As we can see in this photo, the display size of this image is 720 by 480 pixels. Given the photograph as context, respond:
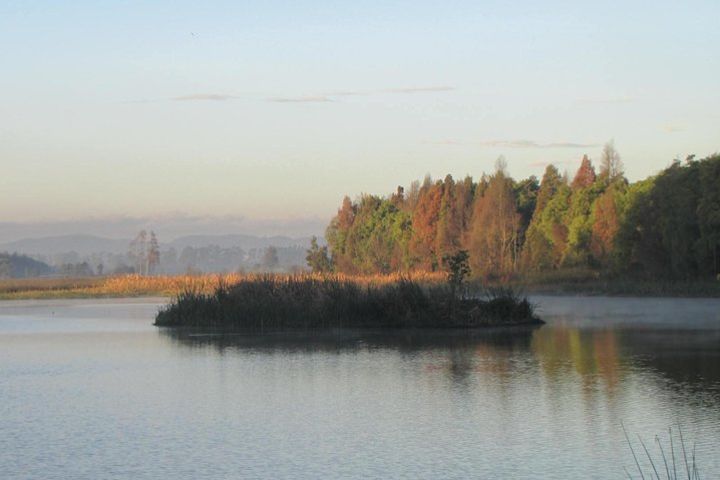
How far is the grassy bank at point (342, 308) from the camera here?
28516 millimetres

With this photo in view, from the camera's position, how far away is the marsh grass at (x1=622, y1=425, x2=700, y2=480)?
9.21 m

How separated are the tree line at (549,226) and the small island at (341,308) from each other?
2285 cm

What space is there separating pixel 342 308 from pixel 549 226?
4436cm

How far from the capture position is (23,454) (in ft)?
35.6

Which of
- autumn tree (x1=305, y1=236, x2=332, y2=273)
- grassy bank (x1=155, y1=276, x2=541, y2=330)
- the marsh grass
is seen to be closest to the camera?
the marsh grass

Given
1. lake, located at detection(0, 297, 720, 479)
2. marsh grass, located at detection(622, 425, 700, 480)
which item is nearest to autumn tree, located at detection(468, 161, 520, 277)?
lake, located at detection(0, 297, 720, 479)

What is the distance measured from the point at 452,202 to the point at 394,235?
11218 mm

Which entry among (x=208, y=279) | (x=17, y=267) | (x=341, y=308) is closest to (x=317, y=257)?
(x=208, y=279)

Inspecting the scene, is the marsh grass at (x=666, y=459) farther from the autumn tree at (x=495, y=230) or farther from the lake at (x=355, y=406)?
the autumn tree at (x=495, y=230)

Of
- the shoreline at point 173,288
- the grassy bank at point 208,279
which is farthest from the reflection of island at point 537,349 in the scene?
the grassy bank at point 208,279

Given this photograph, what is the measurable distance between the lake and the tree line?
93.4 ft

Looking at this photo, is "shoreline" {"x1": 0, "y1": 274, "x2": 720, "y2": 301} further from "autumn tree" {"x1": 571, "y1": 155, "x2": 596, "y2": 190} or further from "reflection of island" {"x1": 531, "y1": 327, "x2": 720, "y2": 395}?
"reflection of island" {"x1": 531, "y1": 327, "x2": 720, "y2": 395}

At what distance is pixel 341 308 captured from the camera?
29.0 meters

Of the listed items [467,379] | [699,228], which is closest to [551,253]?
[699,228]
